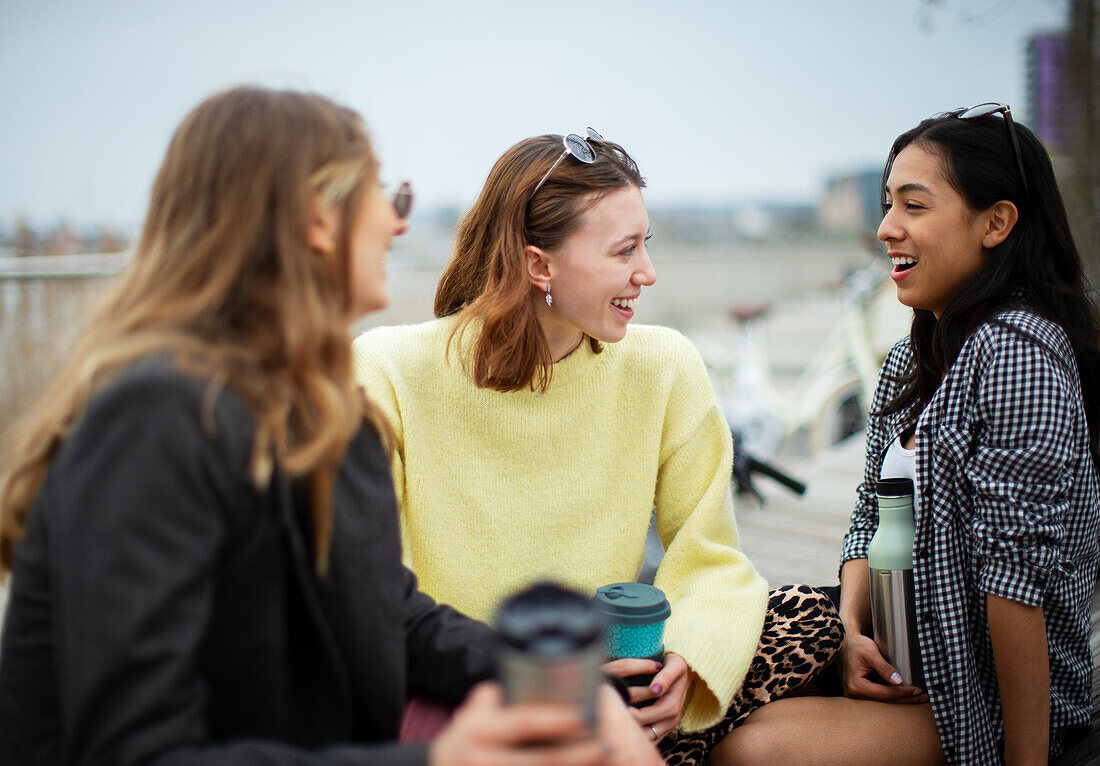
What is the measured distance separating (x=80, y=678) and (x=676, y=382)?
150cm

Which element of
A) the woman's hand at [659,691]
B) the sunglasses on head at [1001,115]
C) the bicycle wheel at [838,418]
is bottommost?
the bicycle wheel at [838,418]

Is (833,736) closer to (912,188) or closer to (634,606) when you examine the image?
(634,606)

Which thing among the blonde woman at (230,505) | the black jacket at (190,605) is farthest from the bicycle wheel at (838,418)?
the black jacket at (190,605)

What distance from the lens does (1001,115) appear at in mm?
1873

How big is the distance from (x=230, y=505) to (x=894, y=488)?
4.50ft

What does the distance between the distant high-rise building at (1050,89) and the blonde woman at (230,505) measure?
11.0ft

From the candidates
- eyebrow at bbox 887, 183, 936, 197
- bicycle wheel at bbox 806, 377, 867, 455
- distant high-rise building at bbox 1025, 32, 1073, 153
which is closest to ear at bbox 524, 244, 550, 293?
eyebrow at bbox 887, 183, 936, 197

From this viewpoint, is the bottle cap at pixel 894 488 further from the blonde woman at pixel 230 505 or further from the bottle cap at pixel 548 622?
the bottle cap at pixel 548 622

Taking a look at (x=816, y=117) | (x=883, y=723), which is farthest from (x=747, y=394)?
(x=816, y=117)

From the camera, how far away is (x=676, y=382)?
2.09m

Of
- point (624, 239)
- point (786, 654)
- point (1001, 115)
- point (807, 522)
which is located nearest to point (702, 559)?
point (786, 654)

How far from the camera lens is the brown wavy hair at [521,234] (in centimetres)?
196

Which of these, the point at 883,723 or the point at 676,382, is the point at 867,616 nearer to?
the point at 883,723

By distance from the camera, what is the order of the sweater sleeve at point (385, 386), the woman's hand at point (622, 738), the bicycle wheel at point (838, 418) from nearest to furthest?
the woman's hand at point (622, 738)
the sweater sleeve at point (385, 386)
the bicycle wheel at point (838, 418)
